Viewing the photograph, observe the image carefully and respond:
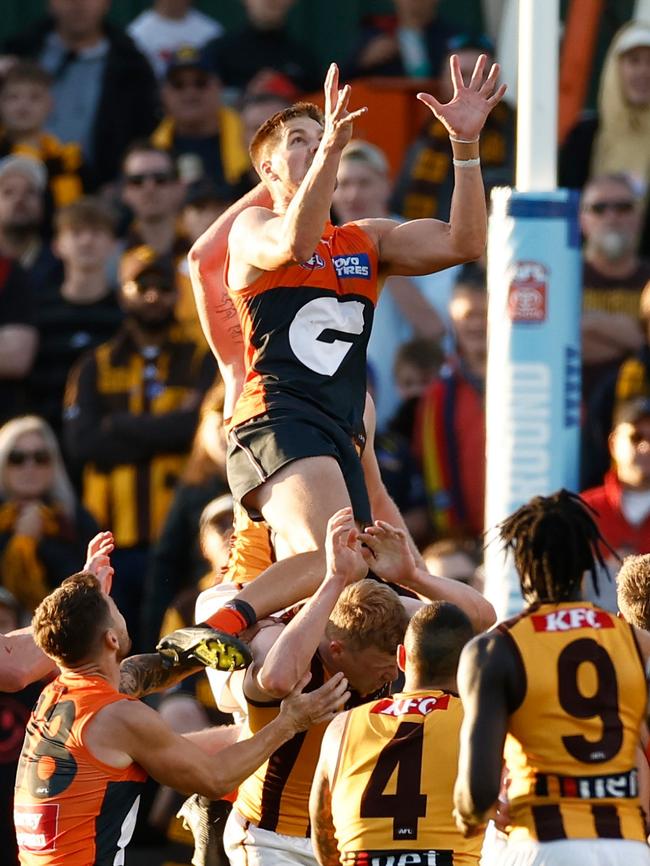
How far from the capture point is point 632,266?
11.1 m

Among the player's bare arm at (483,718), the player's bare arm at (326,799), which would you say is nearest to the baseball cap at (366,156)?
the player's bare arm at (326,799)

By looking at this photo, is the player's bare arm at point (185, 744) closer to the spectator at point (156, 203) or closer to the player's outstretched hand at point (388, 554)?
the player's outstretched hand at point (388, 554)

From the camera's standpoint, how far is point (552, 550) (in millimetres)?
5750

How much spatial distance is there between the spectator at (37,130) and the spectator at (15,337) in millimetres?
927

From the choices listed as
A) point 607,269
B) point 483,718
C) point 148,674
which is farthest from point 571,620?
point 607,269

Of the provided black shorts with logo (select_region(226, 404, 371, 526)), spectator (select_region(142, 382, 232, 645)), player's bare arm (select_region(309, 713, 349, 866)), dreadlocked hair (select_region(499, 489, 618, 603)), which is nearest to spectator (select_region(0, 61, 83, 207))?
spectator (select_region(142, 382, 232, 645))

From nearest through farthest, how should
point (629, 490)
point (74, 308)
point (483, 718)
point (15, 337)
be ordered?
point (483, 718) → point (629, 490) → point (15, 337) → point (74, 308)

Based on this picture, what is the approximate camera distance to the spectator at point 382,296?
11250mm

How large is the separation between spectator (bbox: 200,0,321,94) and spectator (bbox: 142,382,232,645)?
11.4ft

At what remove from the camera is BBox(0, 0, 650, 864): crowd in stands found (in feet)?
33.7

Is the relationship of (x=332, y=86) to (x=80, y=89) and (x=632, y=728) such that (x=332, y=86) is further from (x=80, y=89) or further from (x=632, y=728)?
(x=80, y=89)

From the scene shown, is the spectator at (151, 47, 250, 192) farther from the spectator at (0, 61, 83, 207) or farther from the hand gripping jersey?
the hand gripping jersey

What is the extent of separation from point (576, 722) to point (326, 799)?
107 cm

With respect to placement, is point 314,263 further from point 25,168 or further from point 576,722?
point 25,168
